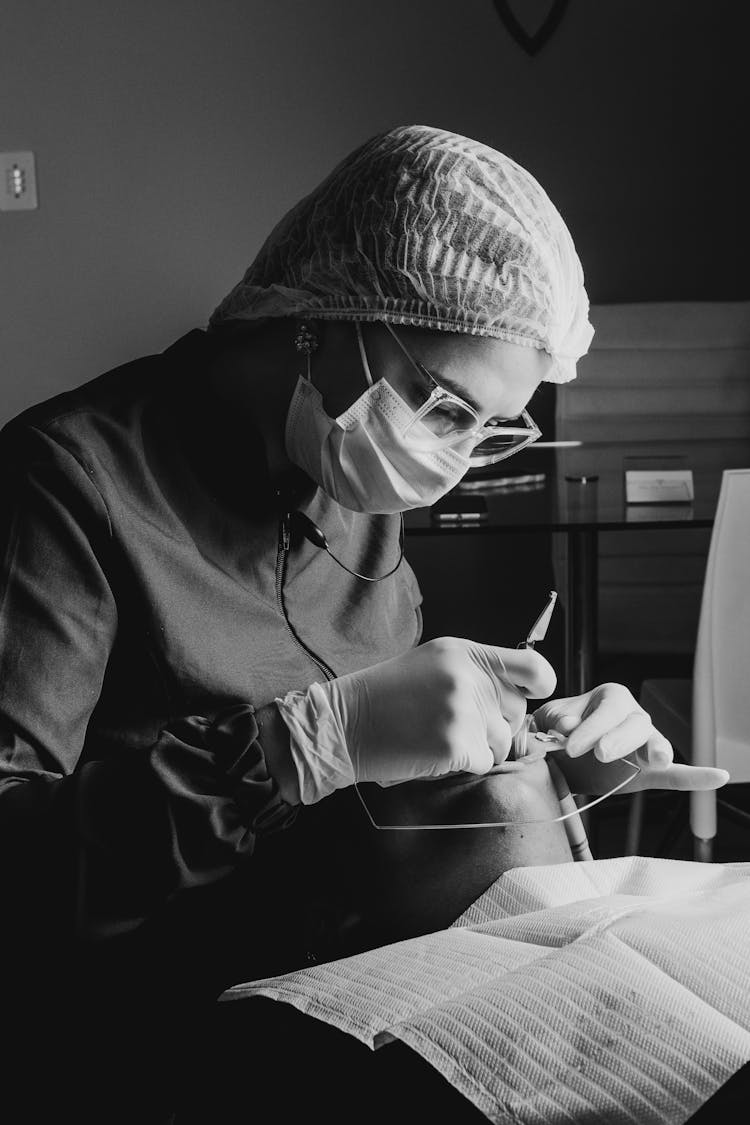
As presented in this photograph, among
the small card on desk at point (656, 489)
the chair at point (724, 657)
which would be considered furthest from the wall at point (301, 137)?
the chair at point (724, 657)

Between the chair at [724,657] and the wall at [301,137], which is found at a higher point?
the wall at [301,137]

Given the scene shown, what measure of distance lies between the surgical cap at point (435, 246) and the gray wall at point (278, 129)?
2.48 meters

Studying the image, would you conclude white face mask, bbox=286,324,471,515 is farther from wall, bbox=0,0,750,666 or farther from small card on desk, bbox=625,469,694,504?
wall, bbox=0,0,750,666

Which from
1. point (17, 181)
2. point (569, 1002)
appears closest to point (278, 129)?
point (17, 181)

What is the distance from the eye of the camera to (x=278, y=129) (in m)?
3.46

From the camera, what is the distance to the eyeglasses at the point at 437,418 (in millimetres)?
1120

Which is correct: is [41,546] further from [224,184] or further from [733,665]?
[224,184]

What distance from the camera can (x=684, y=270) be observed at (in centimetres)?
356

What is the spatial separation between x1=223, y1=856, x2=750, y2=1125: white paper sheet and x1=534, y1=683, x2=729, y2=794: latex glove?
0.61ft

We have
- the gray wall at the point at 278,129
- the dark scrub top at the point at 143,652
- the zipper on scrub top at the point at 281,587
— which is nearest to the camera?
the dark scrub top at the point at 143,652

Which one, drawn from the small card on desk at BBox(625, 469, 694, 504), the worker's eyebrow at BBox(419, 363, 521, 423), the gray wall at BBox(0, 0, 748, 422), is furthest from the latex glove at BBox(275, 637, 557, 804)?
the gray wall at BBox(0, 0, 748, 422)

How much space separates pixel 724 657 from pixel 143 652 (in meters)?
1.20

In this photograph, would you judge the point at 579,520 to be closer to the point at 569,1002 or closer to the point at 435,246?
the point at 435,246

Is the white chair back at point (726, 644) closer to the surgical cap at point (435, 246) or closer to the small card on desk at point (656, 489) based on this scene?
the small card on desk at point (656, 489)
